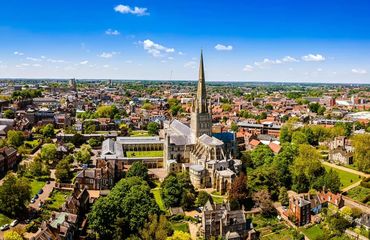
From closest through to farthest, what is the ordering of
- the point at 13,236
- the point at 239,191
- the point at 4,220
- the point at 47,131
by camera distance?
the point at 13,236 < the point at 4,220 < the point at 239,191 < the point at 47,131

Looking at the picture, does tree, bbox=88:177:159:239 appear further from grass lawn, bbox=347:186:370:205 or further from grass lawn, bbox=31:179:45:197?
grass lawn, bbox=347:186:370:205

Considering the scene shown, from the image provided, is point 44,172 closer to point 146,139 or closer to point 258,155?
point 146,139

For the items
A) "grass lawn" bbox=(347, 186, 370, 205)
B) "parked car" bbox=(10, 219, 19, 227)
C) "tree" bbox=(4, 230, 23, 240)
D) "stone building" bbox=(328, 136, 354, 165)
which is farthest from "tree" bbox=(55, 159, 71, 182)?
"stone building" bbox=(328, 136, 354, 165)

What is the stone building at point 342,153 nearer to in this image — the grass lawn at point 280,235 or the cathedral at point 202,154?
the cathedral at point 202,154

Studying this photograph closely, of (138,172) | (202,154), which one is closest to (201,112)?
(202,154)

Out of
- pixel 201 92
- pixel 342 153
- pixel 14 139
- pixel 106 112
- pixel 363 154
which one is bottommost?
pixel 342 153

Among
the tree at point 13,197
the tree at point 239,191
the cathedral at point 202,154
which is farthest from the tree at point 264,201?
the tree at point 13,197

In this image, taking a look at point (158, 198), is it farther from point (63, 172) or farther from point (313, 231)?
point (313, 231)
